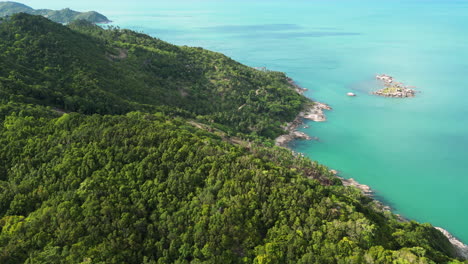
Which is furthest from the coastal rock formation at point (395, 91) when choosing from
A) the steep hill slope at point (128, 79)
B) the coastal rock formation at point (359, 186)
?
the coastal rock formation at point (359, 186)

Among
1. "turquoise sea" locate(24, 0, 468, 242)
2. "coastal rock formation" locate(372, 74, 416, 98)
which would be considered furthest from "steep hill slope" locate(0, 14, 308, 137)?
"coastal rock formation" locate(372, 74, 416, 98)

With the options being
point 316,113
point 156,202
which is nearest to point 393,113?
point 316,113

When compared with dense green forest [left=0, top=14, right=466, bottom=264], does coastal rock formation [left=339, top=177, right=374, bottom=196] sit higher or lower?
higher

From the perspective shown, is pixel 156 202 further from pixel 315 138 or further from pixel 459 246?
pixel 315 138

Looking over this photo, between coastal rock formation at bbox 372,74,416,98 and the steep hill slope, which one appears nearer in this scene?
the steep hill slope

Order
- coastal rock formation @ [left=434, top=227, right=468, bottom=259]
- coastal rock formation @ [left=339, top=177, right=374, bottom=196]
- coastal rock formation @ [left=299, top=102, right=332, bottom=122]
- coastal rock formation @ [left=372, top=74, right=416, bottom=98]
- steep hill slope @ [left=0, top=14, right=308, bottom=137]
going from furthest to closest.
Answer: coastal rock formation @ [left=372, top=74, right=416, bottom=98] → coastal rock formation @ [left=299, top=102, right=332, bottom=122] → steep hill slope @ [left=0, top=14, right=308, bottom=137] → coastal rock formation @ [left=339, top=177, right=374, bottom=196] → coastal rock formation @ [left=434, top=227, right=468, bottom=259]

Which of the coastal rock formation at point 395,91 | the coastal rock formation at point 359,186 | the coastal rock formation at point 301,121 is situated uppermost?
the coastal rock formation at point 395,91

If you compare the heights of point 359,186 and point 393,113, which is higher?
point 393,113

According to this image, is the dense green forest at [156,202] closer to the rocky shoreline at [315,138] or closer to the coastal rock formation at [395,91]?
the rocky shoreline at [315,138]

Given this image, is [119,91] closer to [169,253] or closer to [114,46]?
[114,46]

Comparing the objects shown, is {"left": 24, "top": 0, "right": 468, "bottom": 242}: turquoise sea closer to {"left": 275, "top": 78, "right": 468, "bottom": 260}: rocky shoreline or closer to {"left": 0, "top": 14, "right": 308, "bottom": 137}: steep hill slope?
{"left": 275, "top": 78, "right": 468, "bottom": 260}: rocky shoreline

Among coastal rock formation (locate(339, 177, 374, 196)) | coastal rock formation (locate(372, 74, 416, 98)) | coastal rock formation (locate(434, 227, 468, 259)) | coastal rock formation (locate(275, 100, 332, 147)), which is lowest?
coastal rock formation (locate(434, 227, 468, 259))
